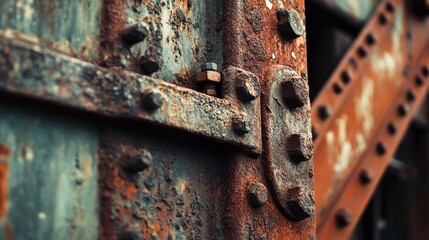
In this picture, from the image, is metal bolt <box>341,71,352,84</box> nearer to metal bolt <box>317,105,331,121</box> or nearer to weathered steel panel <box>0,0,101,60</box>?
metal bolt <box>317,105,331,121</box>

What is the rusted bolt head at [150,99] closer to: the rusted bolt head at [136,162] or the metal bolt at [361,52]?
the rusted bolt head at [136,162]

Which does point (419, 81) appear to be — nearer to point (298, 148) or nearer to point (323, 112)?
point (323, 112)

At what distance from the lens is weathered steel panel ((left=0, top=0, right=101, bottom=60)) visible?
137cm

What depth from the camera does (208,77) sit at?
5.56 feet

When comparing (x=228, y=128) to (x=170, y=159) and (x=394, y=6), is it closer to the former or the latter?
(x=170, y=159)

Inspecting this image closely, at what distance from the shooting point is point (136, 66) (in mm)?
1564

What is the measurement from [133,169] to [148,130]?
0.09m

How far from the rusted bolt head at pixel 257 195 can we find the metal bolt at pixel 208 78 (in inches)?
8.1

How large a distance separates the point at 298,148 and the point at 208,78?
0.92 ft

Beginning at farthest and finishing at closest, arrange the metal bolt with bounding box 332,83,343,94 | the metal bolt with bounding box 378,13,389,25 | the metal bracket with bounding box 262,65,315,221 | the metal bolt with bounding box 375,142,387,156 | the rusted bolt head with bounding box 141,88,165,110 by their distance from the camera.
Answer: the metal bolt with bounding box 378,13,389,25 < the metal bolt with bounding box 375,142,387,156 < the metal bolt with bounding box 332,83,343,94 < the metal bracket with bounding box 262,65,315,221 < the rusted bolt head with bounding box 141,88,165,110

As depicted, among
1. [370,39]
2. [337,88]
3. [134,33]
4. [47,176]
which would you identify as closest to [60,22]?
[134,33]

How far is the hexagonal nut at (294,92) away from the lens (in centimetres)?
186

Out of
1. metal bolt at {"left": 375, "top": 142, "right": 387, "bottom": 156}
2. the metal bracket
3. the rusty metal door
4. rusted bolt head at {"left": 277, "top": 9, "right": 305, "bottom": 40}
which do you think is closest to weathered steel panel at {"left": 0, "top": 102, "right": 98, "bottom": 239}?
the rusty metal door

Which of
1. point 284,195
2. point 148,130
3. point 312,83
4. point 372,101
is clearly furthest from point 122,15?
point 312,83
